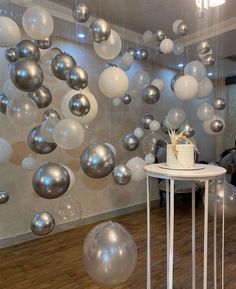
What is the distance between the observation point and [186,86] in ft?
8.28

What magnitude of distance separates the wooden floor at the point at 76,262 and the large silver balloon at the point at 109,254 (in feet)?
2.84

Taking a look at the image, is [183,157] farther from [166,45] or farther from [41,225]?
[166,45]

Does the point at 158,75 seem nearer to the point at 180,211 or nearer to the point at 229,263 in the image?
the point at 180,211

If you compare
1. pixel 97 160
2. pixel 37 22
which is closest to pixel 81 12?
pixel 37 22

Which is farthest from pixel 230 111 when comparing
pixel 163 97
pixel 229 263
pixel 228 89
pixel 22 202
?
pixel 22 202

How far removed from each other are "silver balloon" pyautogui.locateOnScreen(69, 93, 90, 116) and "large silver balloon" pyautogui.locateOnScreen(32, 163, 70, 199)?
0.47m

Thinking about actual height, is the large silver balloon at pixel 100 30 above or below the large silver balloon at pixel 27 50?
above

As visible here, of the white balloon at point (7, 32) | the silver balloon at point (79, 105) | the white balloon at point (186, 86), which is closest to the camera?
the white balloon at point (7, 32)

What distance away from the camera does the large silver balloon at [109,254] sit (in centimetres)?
141

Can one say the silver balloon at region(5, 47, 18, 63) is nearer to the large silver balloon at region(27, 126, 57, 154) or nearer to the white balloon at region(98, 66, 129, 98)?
the large silver balloon at region(27, 126, 57, 154)

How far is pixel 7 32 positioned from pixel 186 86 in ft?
5.29

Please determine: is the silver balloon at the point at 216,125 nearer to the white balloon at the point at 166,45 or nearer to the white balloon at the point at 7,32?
→ the white balloon at the point at 166,45

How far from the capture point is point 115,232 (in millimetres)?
1483

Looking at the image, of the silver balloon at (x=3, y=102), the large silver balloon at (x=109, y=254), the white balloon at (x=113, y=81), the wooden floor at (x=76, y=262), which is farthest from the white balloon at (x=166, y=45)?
the wooden floor at (x=76, y=262)
